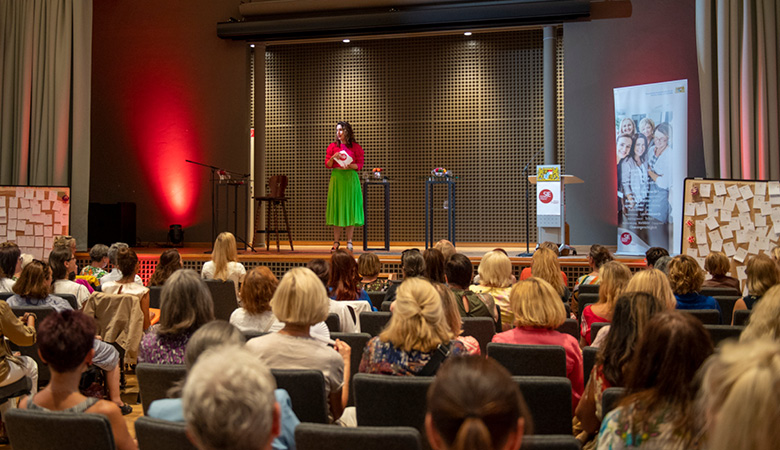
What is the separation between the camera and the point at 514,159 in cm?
1145

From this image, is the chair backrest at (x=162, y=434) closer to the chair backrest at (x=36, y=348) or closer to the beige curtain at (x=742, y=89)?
the chair backrest at (x=36, y=348)

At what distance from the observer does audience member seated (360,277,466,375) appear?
2496 millimetres

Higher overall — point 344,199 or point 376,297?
point 344,199

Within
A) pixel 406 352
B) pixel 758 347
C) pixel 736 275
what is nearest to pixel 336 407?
pixel 406 352

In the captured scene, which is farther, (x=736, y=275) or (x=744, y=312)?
(x=736, y=275)

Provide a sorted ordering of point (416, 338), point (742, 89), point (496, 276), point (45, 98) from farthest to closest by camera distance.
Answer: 1. point (45, 98)
2. point (742, 89)
3. point (496, 276)
4. point (416, 338)

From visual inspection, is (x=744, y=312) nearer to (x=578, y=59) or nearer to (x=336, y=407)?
(x=336, y=407)

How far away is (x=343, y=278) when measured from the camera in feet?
14.1

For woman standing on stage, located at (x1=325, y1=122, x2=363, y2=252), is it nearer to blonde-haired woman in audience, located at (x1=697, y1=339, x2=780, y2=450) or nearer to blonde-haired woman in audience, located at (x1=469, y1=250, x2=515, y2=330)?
blonde-haired woman in audience, located at (x1=469, y1=250, x2=515, y2=330)

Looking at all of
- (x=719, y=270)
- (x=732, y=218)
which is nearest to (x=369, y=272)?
(x=719, y=270)

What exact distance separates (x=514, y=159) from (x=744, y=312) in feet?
26.5

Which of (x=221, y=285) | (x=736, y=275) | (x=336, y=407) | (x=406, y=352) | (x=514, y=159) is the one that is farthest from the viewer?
(x=514, y=159)

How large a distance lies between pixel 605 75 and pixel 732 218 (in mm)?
3489

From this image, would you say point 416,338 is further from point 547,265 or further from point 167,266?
point 167,266
